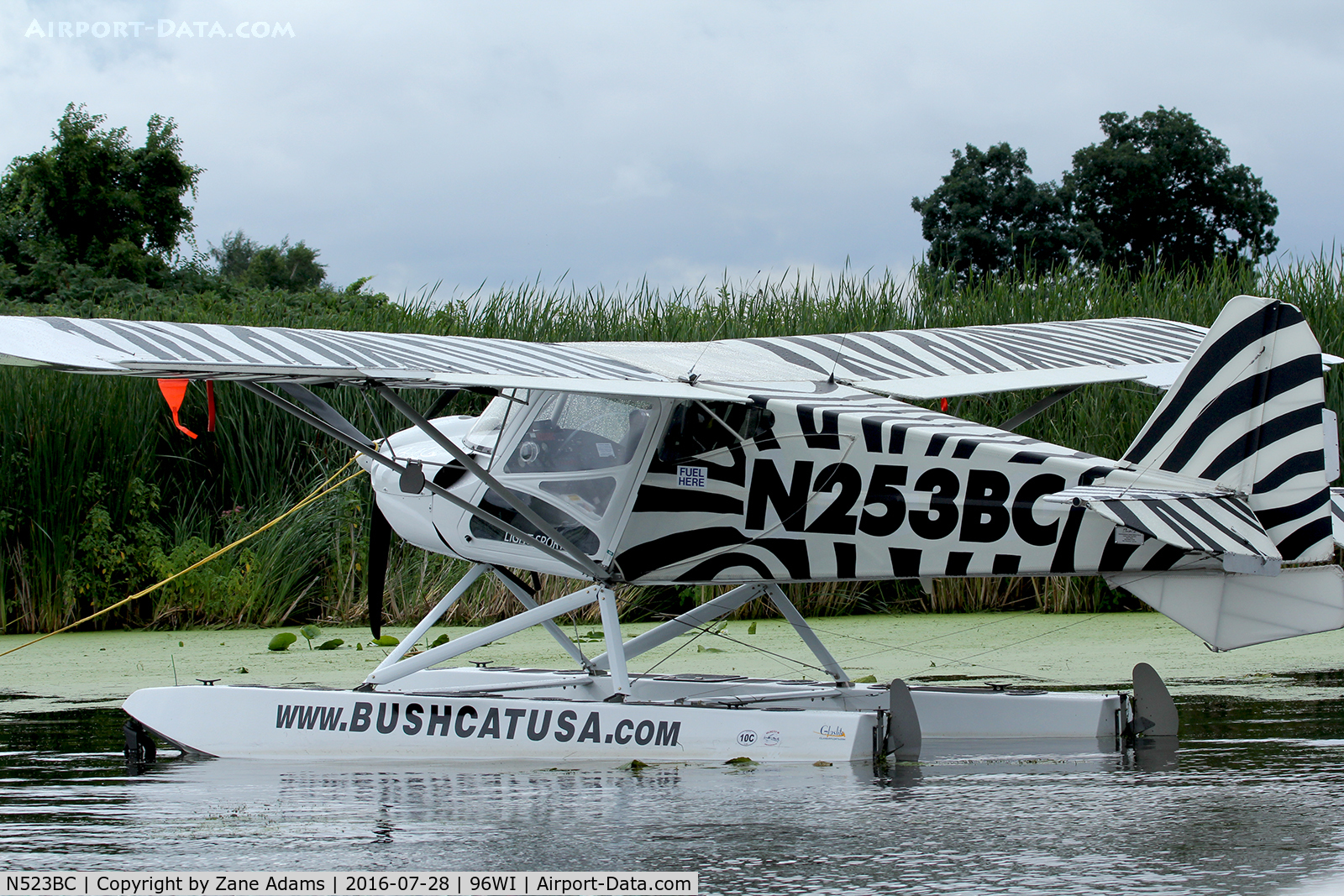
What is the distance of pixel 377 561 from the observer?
25.6 ft

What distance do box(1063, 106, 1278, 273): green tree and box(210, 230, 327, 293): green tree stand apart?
2659 centimetres

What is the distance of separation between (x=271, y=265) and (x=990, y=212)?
27.5m

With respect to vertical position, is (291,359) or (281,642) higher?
A: (291,359)

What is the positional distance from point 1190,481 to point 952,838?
204cm

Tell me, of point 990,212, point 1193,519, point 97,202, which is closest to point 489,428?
point 1193,519

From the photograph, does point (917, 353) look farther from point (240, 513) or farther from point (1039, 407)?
point (240, 513)

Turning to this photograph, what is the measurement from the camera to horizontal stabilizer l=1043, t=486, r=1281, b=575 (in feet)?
16.1

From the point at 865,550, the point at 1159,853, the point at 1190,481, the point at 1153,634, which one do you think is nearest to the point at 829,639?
the point at 1153,634

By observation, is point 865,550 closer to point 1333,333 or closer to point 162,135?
point 1333,333

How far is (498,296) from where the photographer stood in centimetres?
1400

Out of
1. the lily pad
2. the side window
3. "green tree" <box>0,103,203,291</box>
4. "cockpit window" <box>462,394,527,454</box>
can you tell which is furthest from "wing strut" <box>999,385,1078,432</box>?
"green tree" <box>0,103,203,291</box>

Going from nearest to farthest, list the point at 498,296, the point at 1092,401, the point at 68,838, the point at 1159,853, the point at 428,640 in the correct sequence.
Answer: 1. the point at 1159,853
2. the point at 68,838
3. the point at 428,640
4. the point at 1092,401
5. the point at 498,296

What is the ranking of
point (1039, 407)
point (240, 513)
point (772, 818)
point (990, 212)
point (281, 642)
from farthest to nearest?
point (990, 212) < point (240, 513) < point (281, 642) < point (1039, 407) < point (772, 818)

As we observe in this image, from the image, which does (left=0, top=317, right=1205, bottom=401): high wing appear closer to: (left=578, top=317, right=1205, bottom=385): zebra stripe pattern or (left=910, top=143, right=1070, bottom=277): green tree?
(left=578, top=317, right=1205, bottom=385): zebra stripe pattern
